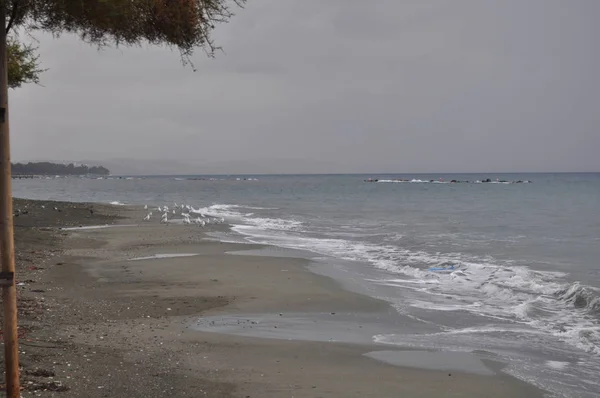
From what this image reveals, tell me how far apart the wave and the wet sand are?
192cm

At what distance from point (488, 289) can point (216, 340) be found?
7.53m

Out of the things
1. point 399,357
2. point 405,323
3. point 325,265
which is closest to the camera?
point 399,357

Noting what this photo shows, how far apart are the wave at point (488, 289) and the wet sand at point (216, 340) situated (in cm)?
192

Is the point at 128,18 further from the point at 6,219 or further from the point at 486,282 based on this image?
the point at 486,282

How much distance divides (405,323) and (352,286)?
388 centimetres

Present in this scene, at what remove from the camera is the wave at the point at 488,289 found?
35.8 ft

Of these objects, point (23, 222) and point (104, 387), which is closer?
point (104, 387)

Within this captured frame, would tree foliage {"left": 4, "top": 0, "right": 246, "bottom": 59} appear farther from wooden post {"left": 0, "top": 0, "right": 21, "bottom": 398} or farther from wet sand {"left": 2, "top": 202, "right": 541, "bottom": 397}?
wet sand {"left": 2, "top": 202, "right": 541, "bottom": 397}

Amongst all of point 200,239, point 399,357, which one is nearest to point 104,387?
point 399,357

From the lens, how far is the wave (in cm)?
1092

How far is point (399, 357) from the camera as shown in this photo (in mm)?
8180

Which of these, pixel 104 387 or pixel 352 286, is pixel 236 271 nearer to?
pixel 352 286

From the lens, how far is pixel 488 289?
14.0 metres

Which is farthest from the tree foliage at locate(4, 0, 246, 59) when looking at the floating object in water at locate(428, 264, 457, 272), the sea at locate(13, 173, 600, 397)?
the floating object in water at locate(428, 264, 457, 272)
